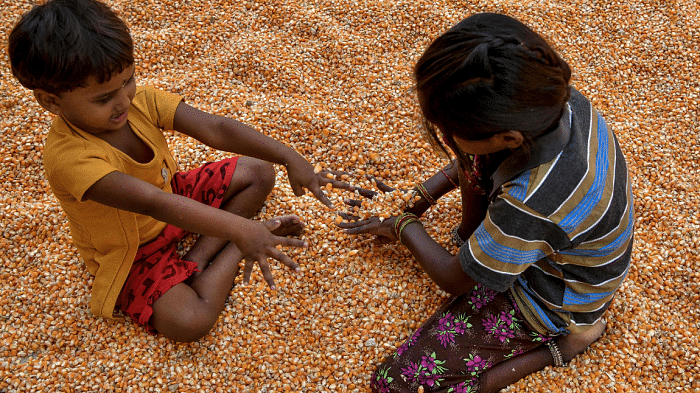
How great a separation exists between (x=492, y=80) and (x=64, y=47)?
1.33 m

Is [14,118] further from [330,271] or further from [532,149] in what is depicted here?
[532,149]

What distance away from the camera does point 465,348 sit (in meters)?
2.07

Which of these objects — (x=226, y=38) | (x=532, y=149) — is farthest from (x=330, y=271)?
(x=226, y=38)

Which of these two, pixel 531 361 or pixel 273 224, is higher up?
pixel 273 224

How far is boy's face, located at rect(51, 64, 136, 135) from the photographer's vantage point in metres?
1.83

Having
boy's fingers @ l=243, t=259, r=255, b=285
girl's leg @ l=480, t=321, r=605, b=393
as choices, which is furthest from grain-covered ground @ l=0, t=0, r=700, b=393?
boy's fingers @ l=243, t=259, r=255, b=285

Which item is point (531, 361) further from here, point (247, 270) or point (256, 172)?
point (256, 172)

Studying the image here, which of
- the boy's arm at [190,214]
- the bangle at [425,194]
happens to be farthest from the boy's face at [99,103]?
the bangle at [425,194]

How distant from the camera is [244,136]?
225 cm

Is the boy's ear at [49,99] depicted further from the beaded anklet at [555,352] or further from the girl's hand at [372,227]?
the beaded anklet at [555,352]

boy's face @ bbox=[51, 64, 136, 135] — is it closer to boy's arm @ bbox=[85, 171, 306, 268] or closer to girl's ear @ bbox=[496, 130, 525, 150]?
boy's arm @ bbox=[85, 171, 306, 268]

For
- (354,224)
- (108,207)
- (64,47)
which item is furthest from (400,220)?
(64,47)

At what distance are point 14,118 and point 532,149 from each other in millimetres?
2846

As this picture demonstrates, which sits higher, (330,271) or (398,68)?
(398,68)
